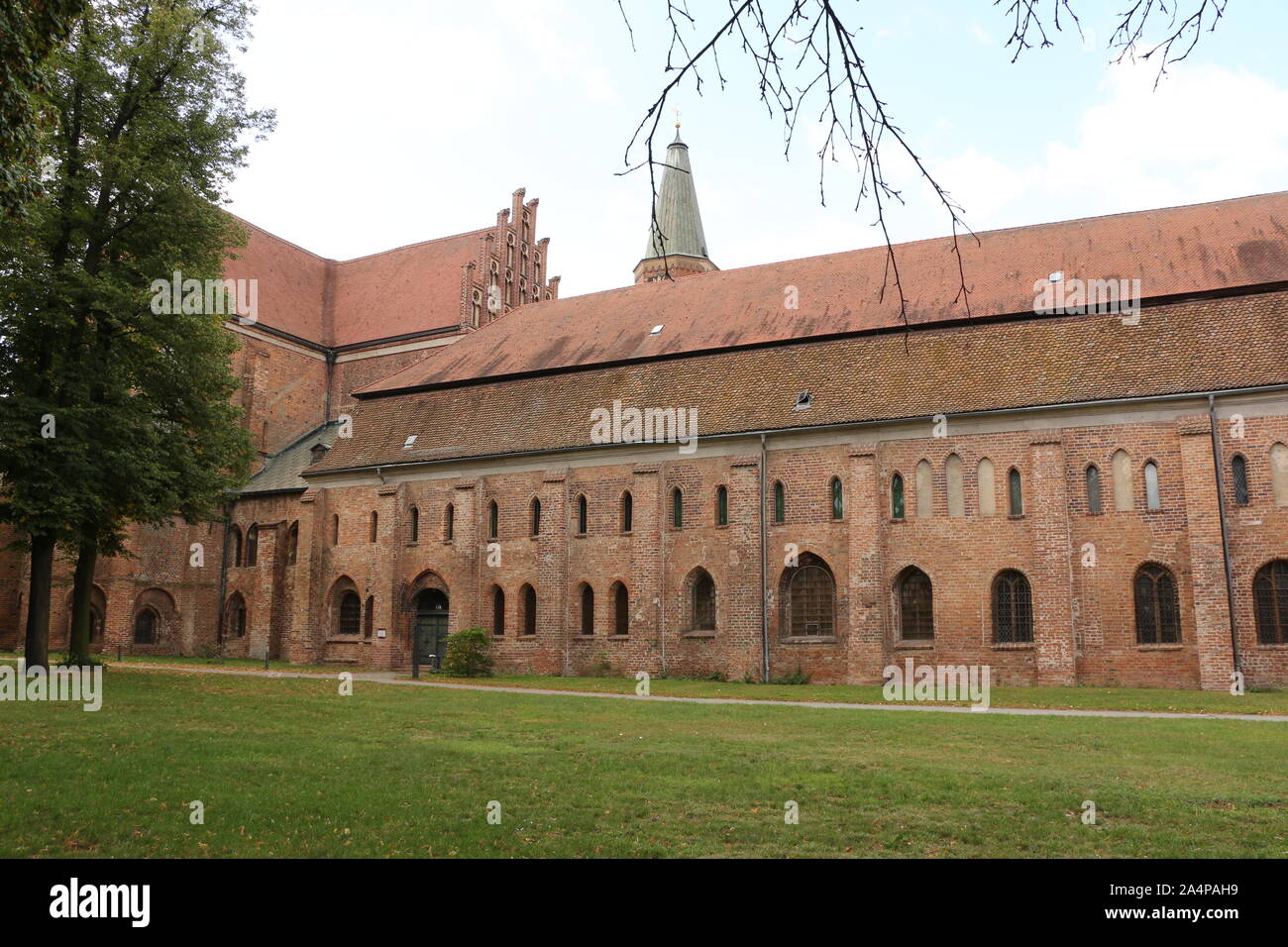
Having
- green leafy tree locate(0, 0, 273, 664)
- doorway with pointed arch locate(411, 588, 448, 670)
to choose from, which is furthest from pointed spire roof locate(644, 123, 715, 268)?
green leafy tree locate(0, 0, 273, 664)

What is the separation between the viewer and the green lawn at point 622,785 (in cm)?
810

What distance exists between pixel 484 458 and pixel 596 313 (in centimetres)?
741

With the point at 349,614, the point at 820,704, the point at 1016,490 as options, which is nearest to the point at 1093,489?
the point at 1016,490

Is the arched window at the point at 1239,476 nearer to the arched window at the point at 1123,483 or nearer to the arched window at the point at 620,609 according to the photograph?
the arched window at the point at 1123,483

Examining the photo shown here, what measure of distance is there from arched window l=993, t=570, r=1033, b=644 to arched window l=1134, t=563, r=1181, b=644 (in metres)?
2.51

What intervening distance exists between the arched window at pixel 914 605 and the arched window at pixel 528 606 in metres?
11.3

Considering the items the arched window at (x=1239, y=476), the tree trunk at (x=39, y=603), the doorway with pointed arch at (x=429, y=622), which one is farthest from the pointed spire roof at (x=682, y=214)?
the tree trunk at (x=39, y=603)

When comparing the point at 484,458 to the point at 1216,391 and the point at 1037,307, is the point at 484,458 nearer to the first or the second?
the point at 1037,307

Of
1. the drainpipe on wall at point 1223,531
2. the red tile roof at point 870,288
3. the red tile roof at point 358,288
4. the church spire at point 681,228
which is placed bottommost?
the drainpipe on wall at point 1223,531

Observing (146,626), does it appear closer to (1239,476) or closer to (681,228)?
(681,228)

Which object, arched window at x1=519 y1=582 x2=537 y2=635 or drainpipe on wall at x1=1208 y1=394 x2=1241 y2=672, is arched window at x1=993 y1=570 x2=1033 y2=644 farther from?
arched window at x1=519 y1=582 x2=537 y2=635

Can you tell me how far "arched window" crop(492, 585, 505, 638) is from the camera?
32594 millimetres

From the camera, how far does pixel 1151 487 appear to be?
25281mm

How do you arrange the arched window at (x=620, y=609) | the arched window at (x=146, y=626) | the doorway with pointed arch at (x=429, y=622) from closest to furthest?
the arched window at (x=620, y=609) < the doorway with pointed arch at (x=429, y=622) < the arched window at (x=146, y=626)
